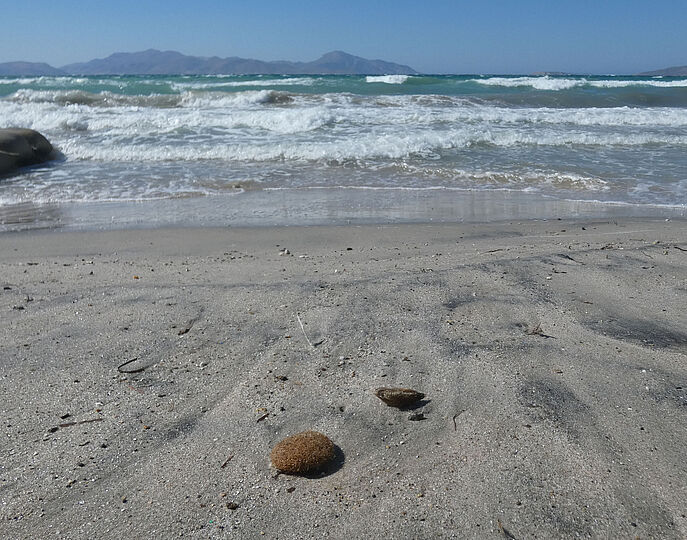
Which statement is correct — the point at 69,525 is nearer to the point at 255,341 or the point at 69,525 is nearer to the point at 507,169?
the point at 255,341

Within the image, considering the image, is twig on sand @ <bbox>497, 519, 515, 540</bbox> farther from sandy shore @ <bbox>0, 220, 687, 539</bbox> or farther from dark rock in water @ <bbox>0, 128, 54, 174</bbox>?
dark rock in water @ <bbox>0, 128, 54, 174</bbox>

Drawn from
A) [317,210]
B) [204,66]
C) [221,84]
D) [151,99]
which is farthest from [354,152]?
[204,66]

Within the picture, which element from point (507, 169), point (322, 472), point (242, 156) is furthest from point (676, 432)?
point (242, 156)

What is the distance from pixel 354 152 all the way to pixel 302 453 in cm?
764

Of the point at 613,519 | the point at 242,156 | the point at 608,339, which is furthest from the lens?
the point at 242,156

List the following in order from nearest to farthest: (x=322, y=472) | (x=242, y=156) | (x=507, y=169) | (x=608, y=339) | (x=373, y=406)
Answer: (x=322, y=472)
(x=373, y=406)
(x=608, y=339)
(x=507, y=169)
(x=242, y=156)

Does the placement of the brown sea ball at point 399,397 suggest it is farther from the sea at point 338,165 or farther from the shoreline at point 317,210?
the sea at point 338,165

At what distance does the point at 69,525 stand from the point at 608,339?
229 cm

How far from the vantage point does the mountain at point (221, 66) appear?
306 feet

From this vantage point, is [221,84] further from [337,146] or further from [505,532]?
[505,532]

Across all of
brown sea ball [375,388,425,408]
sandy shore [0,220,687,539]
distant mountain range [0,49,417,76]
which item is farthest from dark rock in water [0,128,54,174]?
distant mountain range [0,49,417,76]

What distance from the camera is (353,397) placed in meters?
2.20

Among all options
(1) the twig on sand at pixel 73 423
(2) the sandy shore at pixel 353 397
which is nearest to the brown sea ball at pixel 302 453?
(2) the sandy shore at pixel 353 397

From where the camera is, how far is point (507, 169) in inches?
319
